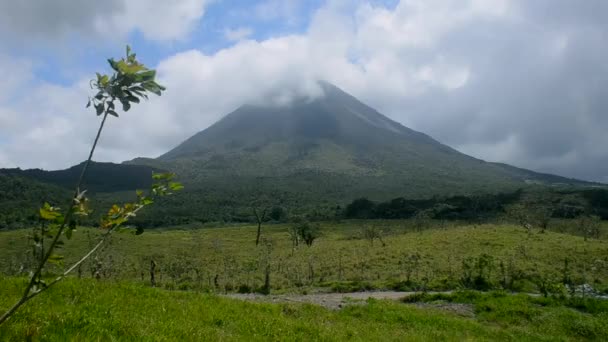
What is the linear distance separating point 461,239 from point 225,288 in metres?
27.6

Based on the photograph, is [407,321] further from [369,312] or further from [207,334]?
[207,334]

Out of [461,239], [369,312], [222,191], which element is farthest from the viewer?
[222,191]

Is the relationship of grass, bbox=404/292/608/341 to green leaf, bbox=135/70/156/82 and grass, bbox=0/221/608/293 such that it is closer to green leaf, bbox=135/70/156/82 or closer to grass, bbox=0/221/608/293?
grass, bbox=0/221/608/293

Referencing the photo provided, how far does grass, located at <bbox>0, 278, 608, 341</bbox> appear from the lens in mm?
6473

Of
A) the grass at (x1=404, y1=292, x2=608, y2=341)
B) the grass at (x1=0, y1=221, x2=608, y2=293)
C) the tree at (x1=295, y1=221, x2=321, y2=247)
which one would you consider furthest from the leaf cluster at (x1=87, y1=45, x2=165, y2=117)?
the tree at (x1=295, y1=221, x2=321, y2=247)

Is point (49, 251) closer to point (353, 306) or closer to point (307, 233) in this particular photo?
point (353, 306)

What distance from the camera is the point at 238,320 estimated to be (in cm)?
951

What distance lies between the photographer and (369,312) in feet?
46.0

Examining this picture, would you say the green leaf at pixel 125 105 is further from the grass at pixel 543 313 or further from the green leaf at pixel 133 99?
the grass at pixel 543 313

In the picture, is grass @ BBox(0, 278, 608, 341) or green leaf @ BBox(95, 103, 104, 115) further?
grass @ BBox(0, 278, 608, 341)

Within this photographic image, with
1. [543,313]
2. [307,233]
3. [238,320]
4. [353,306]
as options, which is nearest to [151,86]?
[238,320]

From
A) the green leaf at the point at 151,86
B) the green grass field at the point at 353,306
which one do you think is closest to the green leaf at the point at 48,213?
the green grass field at the point at 353,306

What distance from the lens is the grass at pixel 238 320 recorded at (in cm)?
647

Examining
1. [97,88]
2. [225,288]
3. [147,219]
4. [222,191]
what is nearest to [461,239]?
[225,288]
